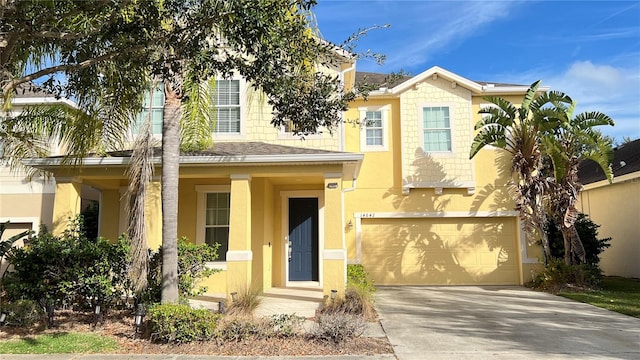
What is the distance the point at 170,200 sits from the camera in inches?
311

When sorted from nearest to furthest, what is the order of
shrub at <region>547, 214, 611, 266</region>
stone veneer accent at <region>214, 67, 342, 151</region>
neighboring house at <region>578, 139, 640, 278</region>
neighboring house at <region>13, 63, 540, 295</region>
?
stone veneer accent at <region>214, 67, 342, 151</region> → neighboring house at <region>13, 63, 540, 295</region> → shrub at <region>547, 214, 611, 266</region> → neighboring house at <region>578, 139, 640, 278</region>

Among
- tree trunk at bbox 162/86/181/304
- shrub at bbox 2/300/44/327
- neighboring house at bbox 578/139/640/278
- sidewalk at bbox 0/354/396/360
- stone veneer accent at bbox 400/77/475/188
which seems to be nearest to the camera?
sidewalk at bbox 0/354/396/360

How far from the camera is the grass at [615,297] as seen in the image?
10.3 meters

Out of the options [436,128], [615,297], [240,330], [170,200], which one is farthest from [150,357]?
[436,128]

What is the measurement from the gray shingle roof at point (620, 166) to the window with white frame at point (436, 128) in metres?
6.85

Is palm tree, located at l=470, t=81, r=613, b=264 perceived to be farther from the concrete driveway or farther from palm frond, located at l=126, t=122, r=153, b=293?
palm frond, located at l=126, t=122, r=153, b=293

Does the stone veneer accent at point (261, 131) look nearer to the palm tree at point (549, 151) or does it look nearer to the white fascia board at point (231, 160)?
the white fascia board at point (231, 160)

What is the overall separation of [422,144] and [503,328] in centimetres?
788

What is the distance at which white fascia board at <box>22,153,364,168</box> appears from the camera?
10.1 metres

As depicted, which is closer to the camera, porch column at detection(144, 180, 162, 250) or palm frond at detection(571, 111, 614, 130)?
porch column at detection(144, 180, 162, 250)

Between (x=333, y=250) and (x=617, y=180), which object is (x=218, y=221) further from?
(x=617, y=180)

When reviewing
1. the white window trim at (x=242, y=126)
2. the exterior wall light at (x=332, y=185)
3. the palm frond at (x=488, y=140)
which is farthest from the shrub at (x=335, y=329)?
the palm frond at (x=488, y=140)

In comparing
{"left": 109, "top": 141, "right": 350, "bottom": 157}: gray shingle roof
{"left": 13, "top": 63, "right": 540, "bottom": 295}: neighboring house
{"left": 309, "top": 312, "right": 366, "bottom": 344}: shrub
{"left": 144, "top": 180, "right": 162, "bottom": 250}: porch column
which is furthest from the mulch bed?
{"left": 13, "top": 63, "right": 540, "bottom": 295}: neighboring house

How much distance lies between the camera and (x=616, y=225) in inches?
688
